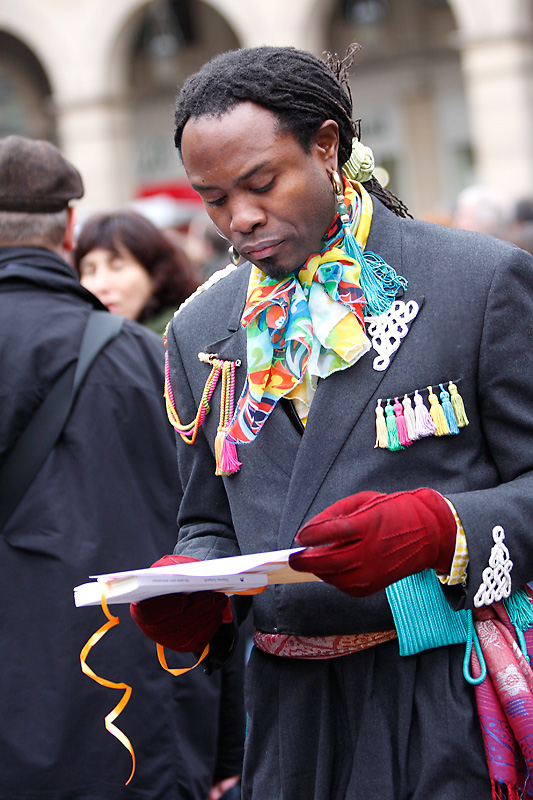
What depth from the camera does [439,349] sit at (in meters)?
1.81

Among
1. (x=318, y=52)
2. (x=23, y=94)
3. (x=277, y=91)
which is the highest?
(x=277, y=91)

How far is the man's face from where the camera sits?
1.77 meters

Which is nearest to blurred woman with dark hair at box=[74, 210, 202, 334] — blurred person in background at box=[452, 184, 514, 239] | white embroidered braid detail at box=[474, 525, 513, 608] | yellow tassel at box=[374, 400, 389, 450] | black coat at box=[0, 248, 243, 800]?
black coat at box=[0, 248, 243, 800]

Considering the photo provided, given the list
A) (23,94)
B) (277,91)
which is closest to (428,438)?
(277,91)

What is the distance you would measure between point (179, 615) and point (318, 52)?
1446 centimetres

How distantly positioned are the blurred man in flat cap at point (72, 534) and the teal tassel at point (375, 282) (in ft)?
3.65

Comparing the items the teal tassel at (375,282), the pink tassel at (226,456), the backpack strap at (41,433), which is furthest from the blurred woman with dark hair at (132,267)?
the teal tassel at (375,282)

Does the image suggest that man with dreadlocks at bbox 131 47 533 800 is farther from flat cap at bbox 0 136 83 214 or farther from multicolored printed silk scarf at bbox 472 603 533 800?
flat cap at bbox 0 136 83 214

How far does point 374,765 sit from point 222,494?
0.60 metres

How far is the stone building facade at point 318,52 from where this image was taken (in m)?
15.0

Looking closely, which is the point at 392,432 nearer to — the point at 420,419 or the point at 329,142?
the point at 420,419

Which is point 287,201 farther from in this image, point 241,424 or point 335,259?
point 241,424

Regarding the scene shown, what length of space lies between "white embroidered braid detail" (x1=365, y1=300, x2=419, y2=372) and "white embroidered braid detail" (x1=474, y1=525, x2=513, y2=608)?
341 mm

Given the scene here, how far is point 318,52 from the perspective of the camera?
15344mm
